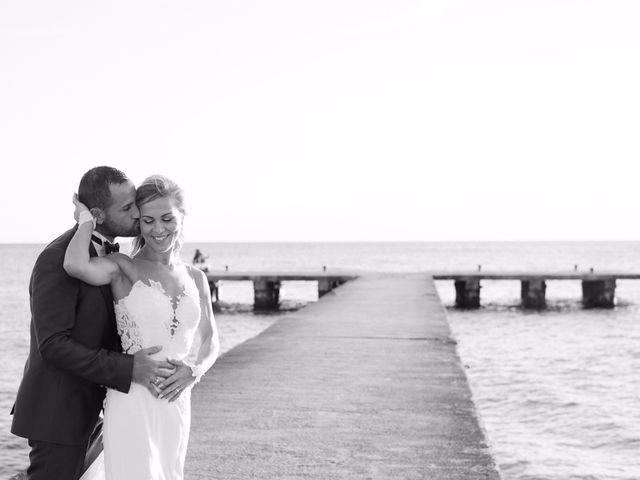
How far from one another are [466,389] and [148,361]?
15.9 feet

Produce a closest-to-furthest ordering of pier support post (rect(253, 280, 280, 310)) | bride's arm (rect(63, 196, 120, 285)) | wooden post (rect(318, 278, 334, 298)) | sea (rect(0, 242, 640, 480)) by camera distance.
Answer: bride's arm (rect(63, 196, 120, 285)) < sea (rect(0, 242, 640, 480)) < wooden post (rect(318, 278, 334, 298)) < pier support post (rect(253, 280, 280, 310))

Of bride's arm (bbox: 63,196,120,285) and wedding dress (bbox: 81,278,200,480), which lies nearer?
bride's arm (bbox: 63,196,120,285)

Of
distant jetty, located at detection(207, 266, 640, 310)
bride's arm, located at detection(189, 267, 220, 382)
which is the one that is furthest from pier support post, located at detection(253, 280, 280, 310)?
bride's arm, located at detection(189, 267, 220, 382)

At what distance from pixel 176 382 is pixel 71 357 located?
1.36 ft

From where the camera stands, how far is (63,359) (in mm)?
2670

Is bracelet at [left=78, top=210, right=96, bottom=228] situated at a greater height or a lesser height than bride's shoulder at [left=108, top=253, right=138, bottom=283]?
greater

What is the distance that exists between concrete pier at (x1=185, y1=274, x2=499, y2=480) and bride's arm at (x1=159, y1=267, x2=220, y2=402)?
4.85 feet

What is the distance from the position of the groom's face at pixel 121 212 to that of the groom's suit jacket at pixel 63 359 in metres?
0.13

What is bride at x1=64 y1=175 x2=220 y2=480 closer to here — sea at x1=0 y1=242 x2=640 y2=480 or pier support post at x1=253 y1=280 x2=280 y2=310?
sea at x1=0 y1=242 x2=640 y2=480

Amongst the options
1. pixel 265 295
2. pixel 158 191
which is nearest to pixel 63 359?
pixel 158 191

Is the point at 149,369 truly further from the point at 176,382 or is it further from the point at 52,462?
the point at 52,462

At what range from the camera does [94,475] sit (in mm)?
2961

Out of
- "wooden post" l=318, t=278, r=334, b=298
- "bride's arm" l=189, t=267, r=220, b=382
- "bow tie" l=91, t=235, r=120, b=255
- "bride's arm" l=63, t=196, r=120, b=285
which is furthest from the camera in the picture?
"wooden post" l=318, t=278, r=334, b=298

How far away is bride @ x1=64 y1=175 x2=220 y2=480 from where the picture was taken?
9.30 ft
